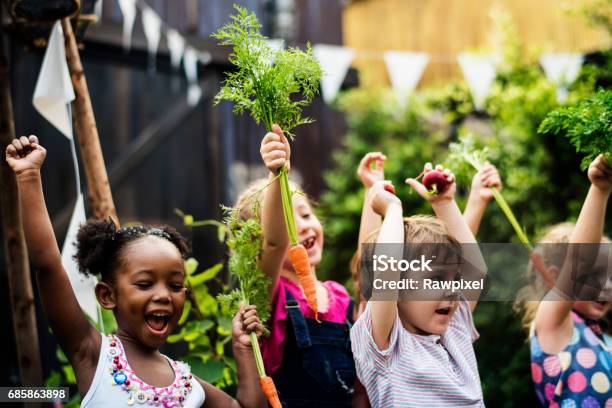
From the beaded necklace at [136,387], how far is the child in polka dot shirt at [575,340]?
1.40 meters

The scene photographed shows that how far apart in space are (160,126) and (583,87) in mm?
3699

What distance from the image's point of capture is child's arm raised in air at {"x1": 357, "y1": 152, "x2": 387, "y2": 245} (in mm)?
2730

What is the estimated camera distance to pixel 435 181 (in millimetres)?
2418

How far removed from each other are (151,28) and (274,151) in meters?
3.90

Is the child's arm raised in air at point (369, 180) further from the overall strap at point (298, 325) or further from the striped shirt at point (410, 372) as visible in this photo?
the striped shirt at point (410, 372)

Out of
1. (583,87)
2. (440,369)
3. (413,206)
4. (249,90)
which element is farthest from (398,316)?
(413,206)

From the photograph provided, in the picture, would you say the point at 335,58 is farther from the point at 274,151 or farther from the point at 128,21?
the point at 274,151

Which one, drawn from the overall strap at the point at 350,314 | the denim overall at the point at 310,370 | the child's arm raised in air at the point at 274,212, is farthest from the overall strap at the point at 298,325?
the overall strap at the point at 350,314

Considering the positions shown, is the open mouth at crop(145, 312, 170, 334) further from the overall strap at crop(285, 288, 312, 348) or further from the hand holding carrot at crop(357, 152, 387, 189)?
the hand holding carrot at crop(357, 152, 387, 189)

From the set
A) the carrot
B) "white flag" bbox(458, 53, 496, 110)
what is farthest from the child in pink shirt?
"white flag" bbox(458, 53, 496, 110)

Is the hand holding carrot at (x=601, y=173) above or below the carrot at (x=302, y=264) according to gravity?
above

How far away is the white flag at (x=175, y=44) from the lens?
237 inches

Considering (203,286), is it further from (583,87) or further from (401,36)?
(401,36)

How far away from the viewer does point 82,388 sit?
2.01 metres
